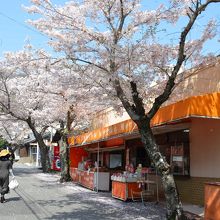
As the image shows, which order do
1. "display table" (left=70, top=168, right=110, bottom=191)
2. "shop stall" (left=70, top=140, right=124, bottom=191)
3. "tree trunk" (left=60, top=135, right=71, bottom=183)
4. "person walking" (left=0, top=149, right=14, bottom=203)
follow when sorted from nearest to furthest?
"person walking" (left=0, top=149, right=14, bottom=203) → "display table" (left=70, top=168, right=110, bottom=191) → "shop stall" (left=70, top=140, right=124, bottom=191) → "tree trunk" (left=60, top=135, right=71, bottom=183)

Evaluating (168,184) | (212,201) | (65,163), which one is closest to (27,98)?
(65,163)

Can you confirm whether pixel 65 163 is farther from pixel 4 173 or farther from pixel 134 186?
pixel 4 173

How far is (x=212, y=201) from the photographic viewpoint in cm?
935

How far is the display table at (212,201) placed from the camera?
916 centimetres

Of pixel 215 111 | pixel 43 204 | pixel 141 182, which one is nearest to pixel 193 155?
pixel 141 182

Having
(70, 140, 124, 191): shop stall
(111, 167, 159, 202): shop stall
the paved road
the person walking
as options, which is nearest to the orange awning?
the paved road

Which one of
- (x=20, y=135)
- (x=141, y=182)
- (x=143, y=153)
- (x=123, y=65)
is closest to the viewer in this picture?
(x=123, y=65)

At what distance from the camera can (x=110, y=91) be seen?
14.1 m

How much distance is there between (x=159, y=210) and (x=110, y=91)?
421cm

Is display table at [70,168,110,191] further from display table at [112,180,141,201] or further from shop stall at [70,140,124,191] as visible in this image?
display table at [112,180,141,201]

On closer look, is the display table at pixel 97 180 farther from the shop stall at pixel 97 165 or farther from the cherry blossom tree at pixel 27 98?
the cherry blossom tree at pixel 27 98

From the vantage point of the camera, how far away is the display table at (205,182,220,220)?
9.16 metres

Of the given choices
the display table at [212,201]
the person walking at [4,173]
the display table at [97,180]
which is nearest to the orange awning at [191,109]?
the display table at [212,201]

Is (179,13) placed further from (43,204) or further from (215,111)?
(43,204)
